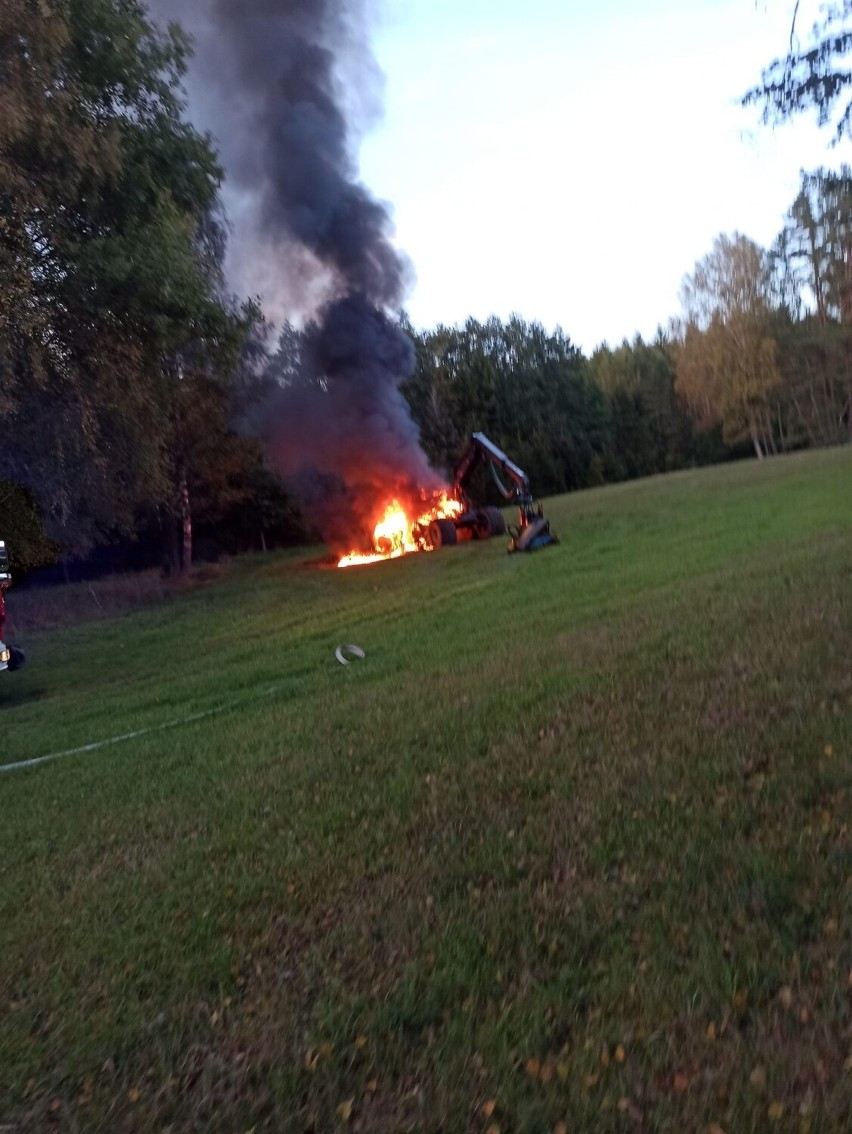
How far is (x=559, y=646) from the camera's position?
29.3ft

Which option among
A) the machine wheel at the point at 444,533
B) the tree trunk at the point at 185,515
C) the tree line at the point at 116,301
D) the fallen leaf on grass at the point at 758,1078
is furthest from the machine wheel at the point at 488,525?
the fallen leaf on grass at the point at 758,1078

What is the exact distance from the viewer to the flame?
2247 cm

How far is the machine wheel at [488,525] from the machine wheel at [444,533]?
599 millimetres

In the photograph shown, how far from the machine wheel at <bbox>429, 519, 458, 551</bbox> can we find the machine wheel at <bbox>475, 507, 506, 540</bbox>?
0.60 meters

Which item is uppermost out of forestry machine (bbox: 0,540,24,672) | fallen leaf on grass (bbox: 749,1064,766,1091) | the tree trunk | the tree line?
the tree line

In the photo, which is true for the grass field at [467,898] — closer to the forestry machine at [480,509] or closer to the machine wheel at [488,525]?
the forestry machine at [480,509]

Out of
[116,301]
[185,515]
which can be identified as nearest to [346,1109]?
[116,301]

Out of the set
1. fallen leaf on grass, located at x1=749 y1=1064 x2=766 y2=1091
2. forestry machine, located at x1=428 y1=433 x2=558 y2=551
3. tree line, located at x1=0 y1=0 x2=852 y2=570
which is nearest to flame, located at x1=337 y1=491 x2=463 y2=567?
forestry machine, located at x1=428 y1=433 x2=558 y2=551

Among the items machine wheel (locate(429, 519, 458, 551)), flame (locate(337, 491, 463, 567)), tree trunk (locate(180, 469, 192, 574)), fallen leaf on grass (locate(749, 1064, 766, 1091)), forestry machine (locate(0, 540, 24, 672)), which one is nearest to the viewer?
fallen leaf on grass (locate(749, 1064, 766, 1091))

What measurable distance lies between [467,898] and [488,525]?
17840 mm

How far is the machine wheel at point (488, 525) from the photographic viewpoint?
71.4 ft

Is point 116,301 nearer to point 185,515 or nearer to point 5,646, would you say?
point 5,646

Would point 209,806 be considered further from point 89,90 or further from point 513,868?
point 89,90

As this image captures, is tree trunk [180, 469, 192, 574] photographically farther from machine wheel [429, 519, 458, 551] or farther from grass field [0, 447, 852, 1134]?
grass field [0, 447, 852, 1134]
